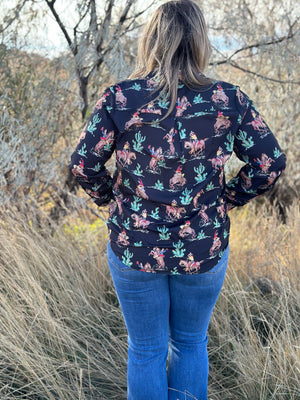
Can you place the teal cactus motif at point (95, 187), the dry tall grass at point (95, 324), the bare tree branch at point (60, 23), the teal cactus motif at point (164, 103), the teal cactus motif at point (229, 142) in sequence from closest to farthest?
the teal cactus motif at point (164, 103) → the teal cactus motif at point (229, 142) → the teal cactus motif at point (95, 187) → the dry tall grass at point (95, 324) → the bare tree branch at point (60, 23)

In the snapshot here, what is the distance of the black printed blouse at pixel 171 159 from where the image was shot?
1.35 metres

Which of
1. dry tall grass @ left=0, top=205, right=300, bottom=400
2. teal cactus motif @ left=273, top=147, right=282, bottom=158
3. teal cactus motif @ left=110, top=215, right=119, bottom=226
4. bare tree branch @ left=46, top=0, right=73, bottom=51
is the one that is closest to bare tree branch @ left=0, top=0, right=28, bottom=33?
bare tree branch @ left=46, top=0, right=73, bottom=51

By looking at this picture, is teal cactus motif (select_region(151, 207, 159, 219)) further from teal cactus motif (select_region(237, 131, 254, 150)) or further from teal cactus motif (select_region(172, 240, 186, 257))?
teal cactus motif (select_region(237, 131, 254, 150))

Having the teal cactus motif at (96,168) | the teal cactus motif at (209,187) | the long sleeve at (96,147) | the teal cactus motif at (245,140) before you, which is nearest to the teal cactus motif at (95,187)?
the long sleeve at (96,147)

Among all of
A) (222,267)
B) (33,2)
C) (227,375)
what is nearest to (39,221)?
(33,2)

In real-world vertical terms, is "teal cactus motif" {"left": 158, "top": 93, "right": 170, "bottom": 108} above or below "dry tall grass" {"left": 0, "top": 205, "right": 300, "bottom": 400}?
above

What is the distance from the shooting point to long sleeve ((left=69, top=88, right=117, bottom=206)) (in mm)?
1390

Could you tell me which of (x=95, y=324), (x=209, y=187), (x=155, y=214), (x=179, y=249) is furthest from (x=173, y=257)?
(x=95, y=324)

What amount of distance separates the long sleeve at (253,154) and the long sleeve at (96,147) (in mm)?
437

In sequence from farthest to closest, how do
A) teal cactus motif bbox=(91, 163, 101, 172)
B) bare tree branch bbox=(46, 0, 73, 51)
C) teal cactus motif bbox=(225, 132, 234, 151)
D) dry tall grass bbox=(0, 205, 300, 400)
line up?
bare tree branch bbox=(46, 0, 73, 51)
dry tall grass bbox=(0, 205, 300, 400)
teal cactus motif bbox=(91, 163, 101, 172)
teal cactus motif bbox=(225, 132, 234, 151)

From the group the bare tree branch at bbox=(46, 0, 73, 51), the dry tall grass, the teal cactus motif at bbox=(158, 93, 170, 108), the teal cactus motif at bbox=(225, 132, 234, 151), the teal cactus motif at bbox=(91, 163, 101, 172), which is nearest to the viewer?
the teal cactus motif at bbox=(158, 93, 170, 108)

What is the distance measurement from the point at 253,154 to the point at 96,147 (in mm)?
564

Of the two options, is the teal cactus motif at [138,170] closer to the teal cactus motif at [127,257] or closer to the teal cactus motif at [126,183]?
the teal cactus motif at [126,183]

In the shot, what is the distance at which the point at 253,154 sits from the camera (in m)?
1.52
